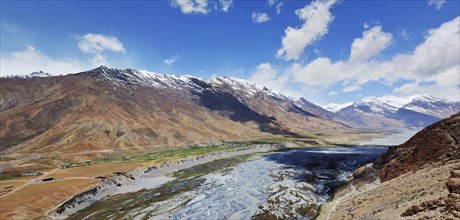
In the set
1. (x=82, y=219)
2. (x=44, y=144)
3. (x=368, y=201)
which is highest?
(x=44, y=144)

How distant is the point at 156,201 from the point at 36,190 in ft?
114

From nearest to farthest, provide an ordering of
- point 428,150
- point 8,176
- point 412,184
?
point 412,184
point 428,150
point 8,176

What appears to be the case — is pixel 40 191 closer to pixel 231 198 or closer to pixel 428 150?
pixel 231 198

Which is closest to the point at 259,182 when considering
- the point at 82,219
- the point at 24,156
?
the point at 82,219

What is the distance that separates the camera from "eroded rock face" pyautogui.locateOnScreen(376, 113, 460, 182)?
56156 mm

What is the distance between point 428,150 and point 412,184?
570 inches

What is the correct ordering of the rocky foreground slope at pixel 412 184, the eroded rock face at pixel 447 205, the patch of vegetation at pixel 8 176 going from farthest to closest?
the patch of vegetation at pixel 8 176, the rocky foreground slope at pixel 412 184, the eroded rock face at pixel 447 205

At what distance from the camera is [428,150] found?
197 ft

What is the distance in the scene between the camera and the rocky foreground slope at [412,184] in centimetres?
3526

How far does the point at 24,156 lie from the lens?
552 feet

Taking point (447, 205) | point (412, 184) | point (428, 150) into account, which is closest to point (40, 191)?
point (412, 184)

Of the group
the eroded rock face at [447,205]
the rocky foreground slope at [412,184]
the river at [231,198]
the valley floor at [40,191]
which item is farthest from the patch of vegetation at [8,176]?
the eroded rock face at [447,205]

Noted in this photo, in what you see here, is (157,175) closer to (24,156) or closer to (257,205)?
(257,205)

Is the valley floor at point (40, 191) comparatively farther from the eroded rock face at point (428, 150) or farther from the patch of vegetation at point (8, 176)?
the eroded rock face at point (428, 150)
